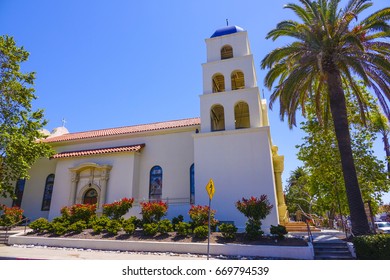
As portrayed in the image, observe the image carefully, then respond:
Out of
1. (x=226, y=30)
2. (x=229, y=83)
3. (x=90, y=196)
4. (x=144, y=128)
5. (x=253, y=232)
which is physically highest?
(x=226, y=30)

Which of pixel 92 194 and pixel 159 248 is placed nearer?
pixel 159 248

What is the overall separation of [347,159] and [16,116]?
21.3 m

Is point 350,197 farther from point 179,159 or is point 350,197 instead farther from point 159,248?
point 179,159

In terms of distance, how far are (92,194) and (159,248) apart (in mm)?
10944

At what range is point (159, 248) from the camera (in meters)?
12.5

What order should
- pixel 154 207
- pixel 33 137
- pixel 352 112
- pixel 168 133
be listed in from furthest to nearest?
pixel 168 133 → pixel 352 112 → pixel 33 137 → pixel 154 207

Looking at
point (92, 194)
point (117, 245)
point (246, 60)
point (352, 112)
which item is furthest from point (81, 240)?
point (352, 112)

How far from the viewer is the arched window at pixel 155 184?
20234 millimetres

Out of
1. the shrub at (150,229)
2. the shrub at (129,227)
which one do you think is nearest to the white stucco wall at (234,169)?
the shrub at (150,229)

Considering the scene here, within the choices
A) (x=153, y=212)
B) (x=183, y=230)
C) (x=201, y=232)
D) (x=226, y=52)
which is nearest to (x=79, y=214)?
(x=153, y=212)

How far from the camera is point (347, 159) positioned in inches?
506

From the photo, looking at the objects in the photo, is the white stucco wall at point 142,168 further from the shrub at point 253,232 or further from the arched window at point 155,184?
the shrub at point 253,232

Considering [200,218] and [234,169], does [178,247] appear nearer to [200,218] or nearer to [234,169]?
[200,218]

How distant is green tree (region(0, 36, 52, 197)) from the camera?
17641 millimetres
